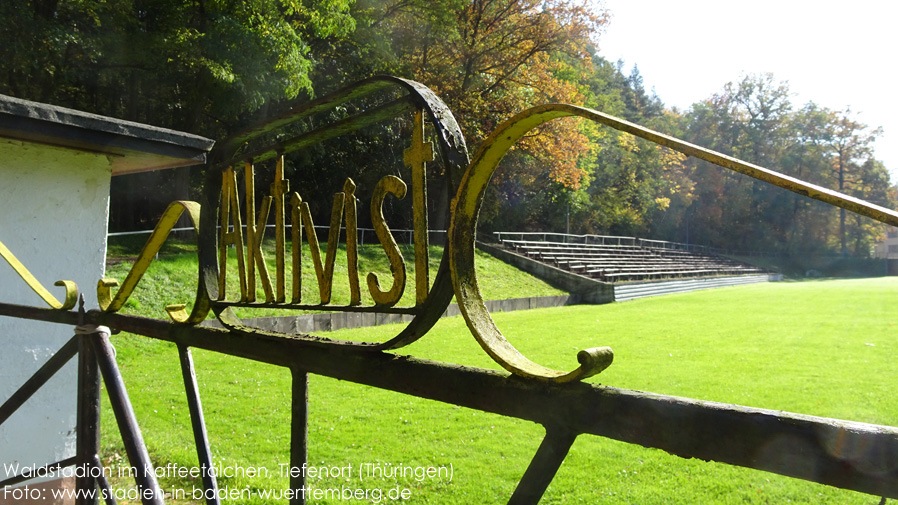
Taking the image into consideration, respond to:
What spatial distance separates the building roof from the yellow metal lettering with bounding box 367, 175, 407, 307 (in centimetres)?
190

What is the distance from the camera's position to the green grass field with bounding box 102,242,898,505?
3789 millimetres

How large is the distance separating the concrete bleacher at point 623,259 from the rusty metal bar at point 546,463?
19.7 metres

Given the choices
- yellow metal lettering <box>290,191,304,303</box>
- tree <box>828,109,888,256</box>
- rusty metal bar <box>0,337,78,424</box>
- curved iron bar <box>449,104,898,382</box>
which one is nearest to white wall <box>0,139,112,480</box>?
rusty metal bar <box>0,337,78,424</box>

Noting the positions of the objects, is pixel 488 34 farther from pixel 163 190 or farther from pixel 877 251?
pixel 877 251

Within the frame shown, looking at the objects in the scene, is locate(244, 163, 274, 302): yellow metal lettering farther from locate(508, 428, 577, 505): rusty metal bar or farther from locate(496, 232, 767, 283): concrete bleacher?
locate(496, 232, 767, 283): concrete bleacher

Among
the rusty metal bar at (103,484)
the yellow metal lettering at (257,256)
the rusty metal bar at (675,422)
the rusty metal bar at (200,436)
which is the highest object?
the yellow metal lettering at (257,256)

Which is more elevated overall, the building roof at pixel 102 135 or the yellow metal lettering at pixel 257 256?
the building roof at pixel 102 135

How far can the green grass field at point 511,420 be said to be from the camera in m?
3.79

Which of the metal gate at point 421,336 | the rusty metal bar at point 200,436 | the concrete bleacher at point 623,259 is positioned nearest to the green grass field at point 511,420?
the rusty metal bar at point 200,436

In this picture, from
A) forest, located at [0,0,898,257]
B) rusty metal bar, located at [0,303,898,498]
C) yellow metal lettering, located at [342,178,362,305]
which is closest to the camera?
rusty metal bar, located at [0,303,898,498]

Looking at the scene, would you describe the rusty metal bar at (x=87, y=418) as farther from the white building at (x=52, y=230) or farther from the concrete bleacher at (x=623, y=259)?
the concrete bleacher at (x=623, y=259)

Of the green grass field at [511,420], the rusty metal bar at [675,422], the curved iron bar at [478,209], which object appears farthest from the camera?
the green grass field at [511,420]

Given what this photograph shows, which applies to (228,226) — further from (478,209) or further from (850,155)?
(850,155)

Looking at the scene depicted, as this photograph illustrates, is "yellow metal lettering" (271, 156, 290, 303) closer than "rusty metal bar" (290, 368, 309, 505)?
No
